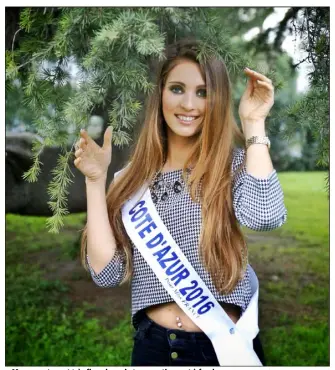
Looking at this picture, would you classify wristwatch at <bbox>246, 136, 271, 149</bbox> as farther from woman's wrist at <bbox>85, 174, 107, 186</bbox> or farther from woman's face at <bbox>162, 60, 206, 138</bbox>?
woman's wrist at <bbox>85, 174, 107, 186</bbox>

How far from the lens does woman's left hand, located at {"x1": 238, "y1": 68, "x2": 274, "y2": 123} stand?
5.40ft

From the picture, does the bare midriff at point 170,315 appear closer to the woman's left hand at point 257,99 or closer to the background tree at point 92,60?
the background tree at point 92,60

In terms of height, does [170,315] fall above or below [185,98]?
below

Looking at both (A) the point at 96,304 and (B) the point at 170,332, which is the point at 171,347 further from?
(A) the point at 96,304

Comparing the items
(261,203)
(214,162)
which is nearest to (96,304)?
(214,162)

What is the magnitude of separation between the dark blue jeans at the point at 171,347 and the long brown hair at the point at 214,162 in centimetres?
18

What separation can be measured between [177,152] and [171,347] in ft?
2.01

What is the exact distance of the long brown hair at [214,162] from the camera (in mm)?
1754

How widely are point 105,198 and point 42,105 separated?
0.36 m

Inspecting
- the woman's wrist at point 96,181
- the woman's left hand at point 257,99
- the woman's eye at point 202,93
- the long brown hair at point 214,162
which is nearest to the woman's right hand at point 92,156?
the woman's wrist at point 96,181

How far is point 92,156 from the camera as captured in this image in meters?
1.76

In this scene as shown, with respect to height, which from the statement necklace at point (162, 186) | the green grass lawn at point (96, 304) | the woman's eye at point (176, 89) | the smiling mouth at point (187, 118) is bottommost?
the green grass lawn at point (96, 304)
